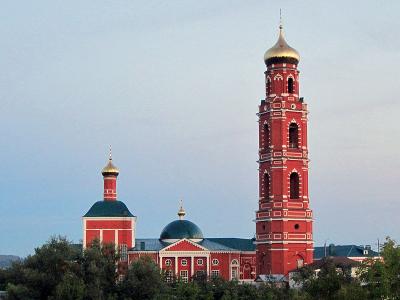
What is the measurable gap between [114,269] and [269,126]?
25137 mm

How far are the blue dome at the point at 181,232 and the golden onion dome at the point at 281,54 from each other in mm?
21965

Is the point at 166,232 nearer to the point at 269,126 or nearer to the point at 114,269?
the point at 269,126

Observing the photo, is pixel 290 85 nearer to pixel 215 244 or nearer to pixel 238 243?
pixel 215 244

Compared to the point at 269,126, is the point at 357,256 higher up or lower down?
lower down

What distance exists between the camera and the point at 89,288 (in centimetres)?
5484

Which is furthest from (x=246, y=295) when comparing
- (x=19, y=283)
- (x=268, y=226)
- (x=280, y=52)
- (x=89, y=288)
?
(x=280, y=52)

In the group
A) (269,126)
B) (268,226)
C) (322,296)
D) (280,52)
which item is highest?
(280,52)

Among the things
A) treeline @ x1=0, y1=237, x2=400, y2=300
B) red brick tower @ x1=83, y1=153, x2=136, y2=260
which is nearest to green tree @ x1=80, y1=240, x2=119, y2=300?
treeline @ x1=0, y1=237, x2=400, y2=300

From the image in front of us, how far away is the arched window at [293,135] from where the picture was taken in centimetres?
7806

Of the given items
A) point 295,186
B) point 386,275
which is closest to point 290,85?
point 295,186

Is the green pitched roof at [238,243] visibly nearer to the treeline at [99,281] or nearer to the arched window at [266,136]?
the arched window at [266,136]

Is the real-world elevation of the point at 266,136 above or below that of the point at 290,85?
below

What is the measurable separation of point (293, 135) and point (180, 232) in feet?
64.8

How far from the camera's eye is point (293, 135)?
78.5 m
